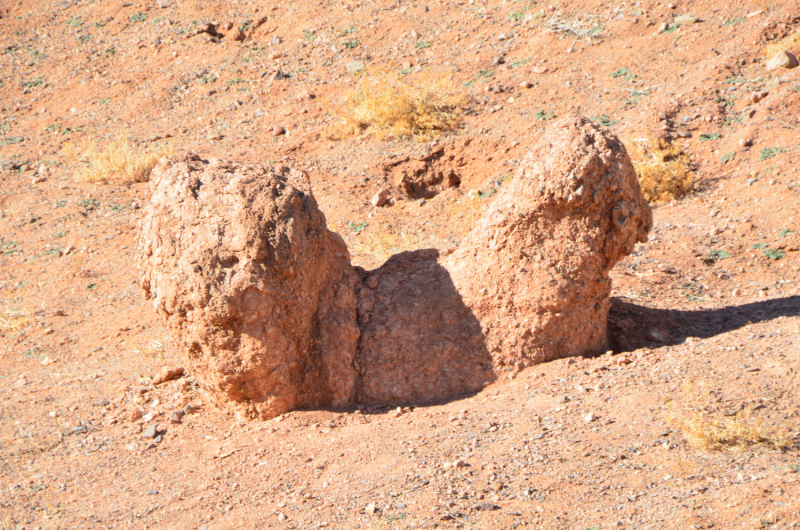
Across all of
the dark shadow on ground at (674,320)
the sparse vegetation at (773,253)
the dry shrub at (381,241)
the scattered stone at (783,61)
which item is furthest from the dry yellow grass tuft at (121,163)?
the scattered stone at (783,61)

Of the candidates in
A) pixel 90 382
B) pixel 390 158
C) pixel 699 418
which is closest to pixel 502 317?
pixel 699 418

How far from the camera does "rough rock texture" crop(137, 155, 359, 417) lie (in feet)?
14.2

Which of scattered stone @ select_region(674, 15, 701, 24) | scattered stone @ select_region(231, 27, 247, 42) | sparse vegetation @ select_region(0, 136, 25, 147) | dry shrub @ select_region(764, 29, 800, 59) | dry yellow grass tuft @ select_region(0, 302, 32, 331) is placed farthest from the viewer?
scattered stone @ select_region(231, 27, 247, 42)

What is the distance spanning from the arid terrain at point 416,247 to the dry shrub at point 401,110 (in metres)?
0.09

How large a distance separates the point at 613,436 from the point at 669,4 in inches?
329

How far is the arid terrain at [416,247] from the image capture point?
12.1 ft

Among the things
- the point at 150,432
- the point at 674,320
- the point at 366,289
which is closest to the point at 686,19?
the point at 674,320

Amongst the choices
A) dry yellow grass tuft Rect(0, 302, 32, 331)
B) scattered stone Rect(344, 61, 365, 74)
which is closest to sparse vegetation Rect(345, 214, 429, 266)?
dry yellow grass tuft Rect(0, 302, 32, 331)

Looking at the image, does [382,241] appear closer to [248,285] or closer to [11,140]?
[248,285]

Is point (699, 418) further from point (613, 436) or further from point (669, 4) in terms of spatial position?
point (669, 4)

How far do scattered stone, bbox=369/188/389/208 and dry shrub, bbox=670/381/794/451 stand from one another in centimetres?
515

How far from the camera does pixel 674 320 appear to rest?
5.33 m

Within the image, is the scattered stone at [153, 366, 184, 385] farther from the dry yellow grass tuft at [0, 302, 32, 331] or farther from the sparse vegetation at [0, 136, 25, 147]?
the sparse vegetation at [0, 136, 25, 147]

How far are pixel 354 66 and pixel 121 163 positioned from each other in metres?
3.52
